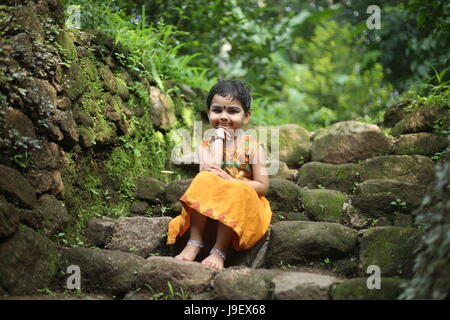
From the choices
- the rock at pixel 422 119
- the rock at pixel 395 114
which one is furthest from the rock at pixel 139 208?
the rock at pixel 395 114

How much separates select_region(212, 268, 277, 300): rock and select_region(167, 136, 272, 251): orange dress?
428 millimetres

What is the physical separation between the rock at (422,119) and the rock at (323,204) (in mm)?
1113

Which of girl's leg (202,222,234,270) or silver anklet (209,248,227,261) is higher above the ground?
girl's leg (202,222,234,270)

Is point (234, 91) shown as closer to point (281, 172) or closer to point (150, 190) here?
point (150, 190)

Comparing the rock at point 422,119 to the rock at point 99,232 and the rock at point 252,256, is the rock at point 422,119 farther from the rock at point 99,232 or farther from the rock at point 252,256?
the rock at point 99,232

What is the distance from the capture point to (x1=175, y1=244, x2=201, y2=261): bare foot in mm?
2805

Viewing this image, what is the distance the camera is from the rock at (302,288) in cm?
225

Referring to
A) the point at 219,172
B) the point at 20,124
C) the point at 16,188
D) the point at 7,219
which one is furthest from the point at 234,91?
the point at 7,219

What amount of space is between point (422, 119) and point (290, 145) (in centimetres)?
129

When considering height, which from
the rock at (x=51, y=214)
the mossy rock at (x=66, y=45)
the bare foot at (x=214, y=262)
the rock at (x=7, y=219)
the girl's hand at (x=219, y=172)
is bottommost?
the bare foot at (x=214, y=262)

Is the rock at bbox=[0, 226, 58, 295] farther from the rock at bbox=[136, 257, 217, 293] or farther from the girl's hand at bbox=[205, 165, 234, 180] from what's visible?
the girl's hand at bbox=[205, 165, 234, 180]

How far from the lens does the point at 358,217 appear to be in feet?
10.7

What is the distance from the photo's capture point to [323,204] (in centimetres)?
347

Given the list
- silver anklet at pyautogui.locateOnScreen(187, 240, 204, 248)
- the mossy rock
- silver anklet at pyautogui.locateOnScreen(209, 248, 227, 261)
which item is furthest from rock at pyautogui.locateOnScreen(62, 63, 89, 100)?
silver anklet at pyautogui.locateOnScreen(209, 248, 227, 261)
